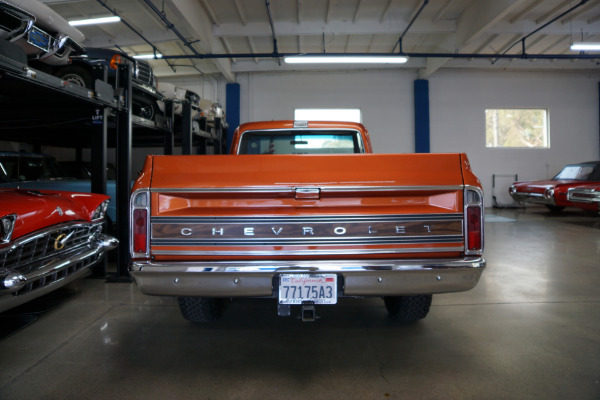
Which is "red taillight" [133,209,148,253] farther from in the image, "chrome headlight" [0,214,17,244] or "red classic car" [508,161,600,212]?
"red classic car" [508,161,600,212]

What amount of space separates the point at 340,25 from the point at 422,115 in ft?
15.6

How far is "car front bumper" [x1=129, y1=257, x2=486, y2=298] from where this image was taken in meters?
1.93

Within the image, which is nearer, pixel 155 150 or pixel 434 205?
pixel 434 205

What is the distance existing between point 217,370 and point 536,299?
3101 mm

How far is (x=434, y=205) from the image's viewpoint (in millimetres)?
2041

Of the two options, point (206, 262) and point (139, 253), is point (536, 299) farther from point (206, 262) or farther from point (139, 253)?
point (139, 253)

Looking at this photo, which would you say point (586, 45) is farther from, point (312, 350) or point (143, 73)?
point (312, 350)

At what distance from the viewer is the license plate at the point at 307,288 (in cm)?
194

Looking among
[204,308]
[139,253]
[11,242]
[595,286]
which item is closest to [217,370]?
[204,308]

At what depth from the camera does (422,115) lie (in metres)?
12.7

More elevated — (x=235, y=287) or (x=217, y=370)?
(x=235, y=287)

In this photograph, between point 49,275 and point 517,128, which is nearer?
point 49,275

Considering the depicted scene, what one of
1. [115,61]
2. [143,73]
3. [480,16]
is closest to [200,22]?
[143,73]

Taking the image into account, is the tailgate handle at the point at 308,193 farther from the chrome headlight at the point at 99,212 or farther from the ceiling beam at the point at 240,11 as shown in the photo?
the ceiling beam at the point at 240,11
